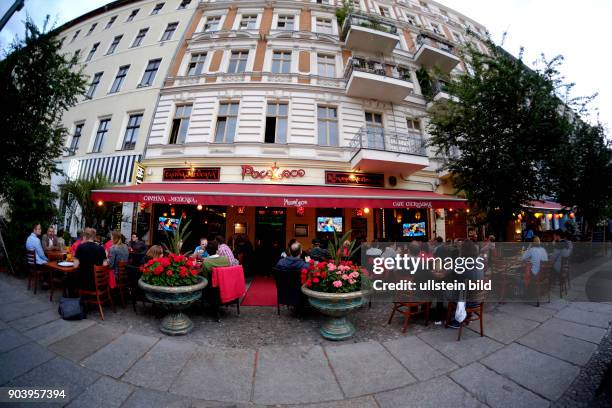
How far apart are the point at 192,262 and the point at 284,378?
8.79 feet

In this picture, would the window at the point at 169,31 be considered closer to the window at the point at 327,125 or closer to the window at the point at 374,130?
the window at the point at 327,125

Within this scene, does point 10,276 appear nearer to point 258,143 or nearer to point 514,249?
point 258,143

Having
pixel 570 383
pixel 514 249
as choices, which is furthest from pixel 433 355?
pixel 514 249

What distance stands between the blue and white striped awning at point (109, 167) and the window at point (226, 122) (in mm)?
3888

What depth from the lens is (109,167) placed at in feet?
35.6

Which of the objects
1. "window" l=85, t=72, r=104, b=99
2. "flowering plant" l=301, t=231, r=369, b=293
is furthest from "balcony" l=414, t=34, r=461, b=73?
"window" l=85, t=72, r=104, b=99

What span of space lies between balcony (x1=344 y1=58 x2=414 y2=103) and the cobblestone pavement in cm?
992

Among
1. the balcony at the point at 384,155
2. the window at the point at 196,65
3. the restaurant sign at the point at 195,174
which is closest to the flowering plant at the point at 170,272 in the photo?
the restaurant sign at the point at 195,174

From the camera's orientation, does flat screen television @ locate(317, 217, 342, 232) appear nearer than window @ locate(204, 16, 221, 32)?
Yes

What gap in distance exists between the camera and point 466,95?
756 centimetres

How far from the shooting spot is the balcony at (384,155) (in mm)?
9398

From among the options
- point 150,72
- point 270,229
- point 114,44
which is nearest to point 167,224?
point 270,229

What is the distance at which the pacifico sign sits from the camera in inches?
376

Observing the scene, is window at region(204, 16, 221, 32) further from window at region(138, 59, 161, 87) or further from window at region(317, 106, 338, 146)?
window at region(317, 106, 338, 146)
